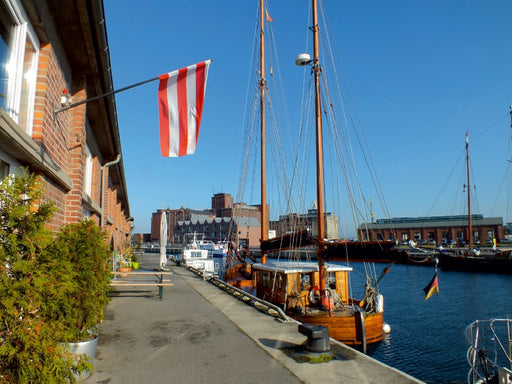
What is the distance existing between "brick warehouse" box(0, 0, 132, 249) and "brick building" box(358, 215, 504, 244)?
91.5 m

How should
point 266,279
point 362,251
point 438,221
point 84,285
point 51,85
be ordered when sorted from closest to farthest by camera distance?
1. point 84,285
2. point 51,85
3. point 362,251
4. point 266,279
5. point 438,221

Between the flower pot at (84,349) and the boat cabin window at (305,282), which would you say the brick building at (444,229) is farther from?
the flower pot at (84,349)

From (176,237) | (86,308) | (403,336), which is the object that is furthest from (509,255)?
(176,237)

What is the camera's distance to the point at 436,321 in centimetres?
2081

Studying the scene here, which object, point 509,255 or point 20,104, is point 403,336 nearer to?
point 20,104

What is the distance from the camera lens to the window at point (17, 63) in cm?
447

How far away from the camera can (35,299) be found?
327 centimetres

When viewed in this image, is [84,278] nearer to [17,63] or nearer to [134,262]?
[17,63]

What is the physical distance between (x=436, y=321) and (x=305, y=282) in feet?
34.5

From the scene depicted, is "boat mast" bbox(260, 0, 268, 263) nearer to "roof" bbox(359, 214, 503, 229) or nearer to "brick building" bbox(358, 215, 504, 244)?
"brick building" bbox(358, 215, 504, 244)

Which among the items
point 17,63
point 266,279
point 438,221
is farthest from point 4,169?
point 438,221

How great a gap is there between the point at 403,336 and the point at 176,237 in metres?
148

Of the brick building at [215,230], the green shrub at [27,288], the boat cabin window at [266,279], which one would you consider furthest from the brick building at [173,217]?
the green shrub at [27,288]

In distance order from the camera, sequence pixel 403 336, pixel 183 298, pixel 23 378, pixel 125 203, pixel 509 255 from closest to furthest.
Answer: pixel 23 378, pixel 183 298, pixel 403 336, pixel 125 203, pixel 509 255
